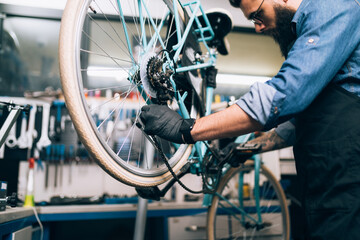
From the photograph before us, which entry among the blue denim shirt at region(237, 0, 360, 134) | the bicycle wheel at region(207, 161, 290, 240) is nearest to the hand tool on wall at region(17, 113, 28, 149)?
the bicycle wheel at region(207, 161, 290, 240)

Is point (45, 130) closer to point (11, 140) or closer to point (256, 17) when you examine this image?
point (11, 140)

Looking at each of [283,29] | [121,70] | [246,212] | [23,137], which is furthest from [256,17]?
[23,137]

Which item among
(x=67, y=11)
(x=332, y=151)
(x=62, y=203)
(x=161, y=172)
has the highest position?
(x=67, y=11)

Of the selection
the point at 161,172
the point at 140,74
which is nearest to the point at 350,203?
the point at 161,172

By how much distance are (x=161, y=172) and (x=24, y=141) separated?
1.58 metres

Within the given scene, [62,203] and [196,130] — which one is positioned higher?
[196,130]

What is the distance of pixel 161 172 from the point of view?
2.91ft

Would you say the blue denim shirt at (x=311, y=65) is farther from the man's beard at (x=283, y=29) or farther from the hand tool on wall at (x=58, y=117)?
the hand tool on wall at (x=58, y=117)

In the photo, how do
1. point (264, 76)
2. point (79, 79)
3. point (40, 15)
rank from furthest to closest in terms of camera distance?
point (264, 76), point (40, 15), point (79, 79)

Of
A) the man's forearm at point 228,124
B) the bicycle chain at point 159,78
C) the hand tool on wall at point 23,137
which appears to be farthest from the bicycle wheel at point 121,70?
the hand tool on wall at point 23,137

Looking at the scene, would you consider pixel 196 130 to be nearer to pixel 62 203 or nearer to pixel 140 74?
pixel 140 74

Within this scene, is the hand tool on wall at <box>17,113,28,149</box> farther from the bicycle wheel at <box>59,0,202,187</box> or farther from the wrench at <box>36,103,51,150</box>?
the bicycle wheel at <box>59,0,202,187</box>

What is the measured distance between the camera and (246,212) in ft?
6.55

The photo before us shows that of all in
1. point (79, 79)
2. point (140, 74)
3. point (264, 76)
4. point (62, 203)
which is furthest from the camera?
point (264, 76)
